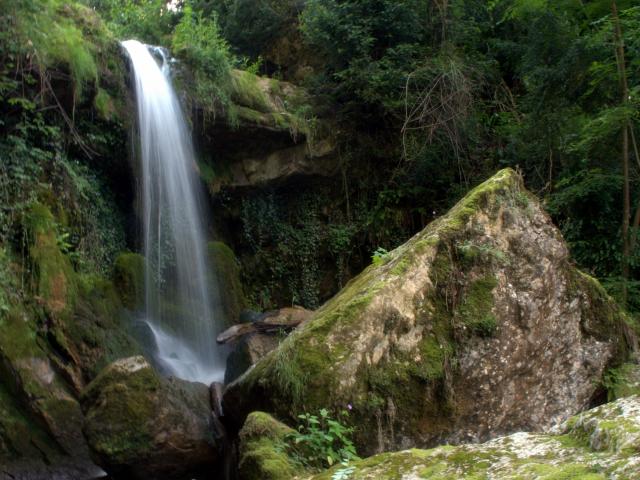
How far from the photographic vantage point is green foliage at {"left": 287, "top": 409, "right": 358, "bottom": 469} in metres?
4.32

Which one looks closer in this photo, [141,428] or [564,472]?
[564,472]

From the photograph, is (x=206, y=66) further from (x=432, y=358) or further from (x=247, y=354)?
(x=432, y=358)

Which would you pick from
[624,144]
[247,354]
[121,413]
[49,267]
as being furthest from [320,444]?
[624,144]

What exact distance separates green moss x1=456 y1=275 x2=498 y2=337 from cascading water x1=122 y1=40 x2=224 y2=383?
16.7 ft

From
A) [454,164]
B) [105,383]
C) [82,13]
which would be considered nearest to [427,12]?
[454,164]

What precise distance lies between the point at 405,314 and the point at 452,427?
3.09ft

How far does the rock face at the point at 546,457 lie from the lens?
→ 2.08 meters

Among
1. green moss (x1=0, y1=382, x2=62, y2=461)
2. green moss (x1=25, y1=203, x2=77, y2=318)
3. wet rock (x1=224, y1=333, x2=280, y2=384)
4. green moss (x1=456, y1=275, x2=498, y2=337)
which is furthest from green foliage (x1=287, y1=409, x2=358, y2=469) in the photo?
green moss (x1=25, y1=203, x2=77, y2=318)

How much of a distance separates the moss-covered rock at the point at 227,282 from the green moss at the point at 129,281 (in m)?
1.57

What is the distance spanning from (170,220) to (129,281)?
1.48 metres

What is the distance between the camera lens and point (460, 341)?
5.42 meters

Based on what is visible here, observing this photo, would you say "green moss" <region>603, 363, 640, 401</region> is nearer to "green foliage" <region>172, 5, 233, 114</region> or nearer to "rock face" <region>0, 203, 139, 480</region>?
"rock face" <region>0, 203, 139, 480</region>

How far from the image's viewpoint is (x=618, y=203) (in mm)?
10242

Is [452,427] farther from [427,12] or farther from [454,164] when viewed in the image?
[427,12]
